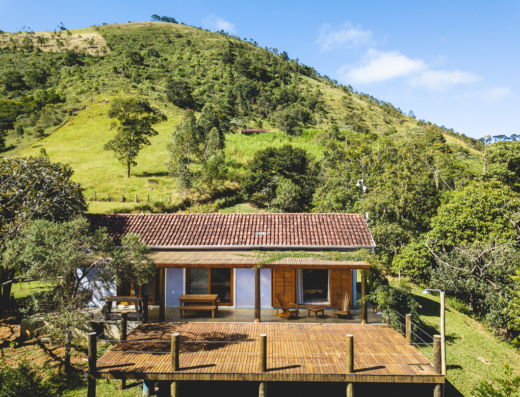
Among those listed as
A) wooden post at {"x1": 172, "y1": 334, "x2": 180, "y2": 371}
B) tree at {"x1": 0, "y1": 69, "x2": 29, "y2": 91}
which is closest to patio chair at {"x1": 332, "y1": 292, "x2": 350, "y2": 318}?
wooden post at {"x1": 172, "y1": 334, "x2": 180, "y2": 371}

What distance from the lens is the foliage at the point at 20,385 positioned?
26.6 ft

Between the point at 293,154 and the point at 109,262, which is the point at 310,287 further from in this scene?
the point at 293,154

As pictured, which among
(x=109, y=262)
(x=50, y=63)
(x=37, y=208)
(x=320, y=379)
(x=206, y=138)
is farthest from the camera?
(x=50, y=63)

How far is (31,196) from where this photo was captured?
40.5ft

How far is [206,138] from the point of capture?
3406 cm

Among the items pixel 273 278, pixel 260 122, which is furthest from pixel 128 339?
pixel 260 122

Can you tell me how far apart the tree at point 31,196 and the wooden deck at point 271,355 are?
5845mm

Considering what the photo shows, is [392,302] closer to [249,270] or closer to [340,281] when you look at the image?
[340,281]

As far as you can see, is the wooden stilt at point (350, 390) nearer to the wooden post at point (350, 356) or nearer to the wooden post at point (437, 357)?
the wooden post at point (350, 356)

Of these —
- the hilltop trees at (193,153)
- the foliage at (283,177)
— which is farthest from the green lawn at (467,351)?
the hilltop trees at (193,153)

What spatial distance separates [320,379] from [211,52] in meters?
92.2

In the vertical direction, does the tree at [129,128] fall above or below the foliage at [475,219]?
above

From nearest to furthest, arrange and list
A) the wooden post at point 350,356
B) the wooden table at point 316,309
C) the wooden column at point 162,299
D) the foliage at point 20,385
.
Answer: the wooden post at point 350,356 → the foliage at point 20,385 → the wooden column at point 162,299 → the wooden table at point 316,309

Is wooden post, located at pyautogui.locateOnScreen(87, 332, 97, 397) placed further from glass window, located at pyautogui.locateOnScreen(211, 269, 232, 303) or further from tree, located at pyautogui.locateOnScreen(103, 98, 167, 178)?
tree, located at pyautogui.locateOnScreen(103, 98, 167, 178)
